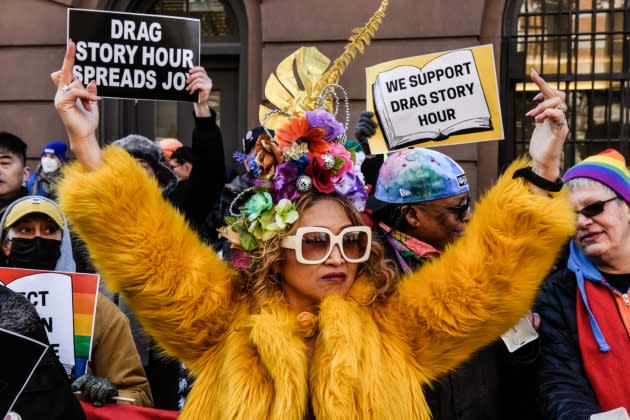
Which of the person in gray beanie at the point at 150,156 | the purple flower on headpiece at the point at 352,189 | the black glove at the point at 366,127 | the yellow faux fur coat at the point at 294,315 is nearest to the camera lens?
the yellow faux fur coat at the point at 294,315

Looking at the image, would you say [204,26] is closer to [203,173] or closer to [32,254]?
[203,173]

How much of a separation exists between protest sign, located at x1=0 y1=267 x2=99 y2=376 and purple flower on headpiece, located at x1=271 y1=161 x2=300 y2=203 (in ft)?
3.69

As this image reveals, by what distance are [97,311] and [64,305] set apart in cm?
19

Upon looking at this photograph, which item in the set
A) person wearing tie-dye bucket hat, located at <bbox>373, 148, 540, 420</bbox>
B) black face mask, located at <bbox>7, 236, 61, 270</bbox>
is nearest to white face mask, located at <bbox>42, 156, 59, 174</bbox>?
black face mask, located at <bbox>7, 236, 61, 270</bbox>

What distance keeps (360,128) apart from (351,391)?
2.15m

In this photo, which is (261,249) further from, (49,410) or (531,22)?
(531,22)

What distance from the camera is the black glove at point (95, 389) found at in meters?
3.06

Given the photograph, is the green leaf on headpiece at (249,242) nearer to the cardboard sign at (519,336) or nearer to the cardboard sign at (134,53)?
the cardboard sign at (519,336)

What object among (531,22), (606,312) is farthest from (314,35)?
(606,312)

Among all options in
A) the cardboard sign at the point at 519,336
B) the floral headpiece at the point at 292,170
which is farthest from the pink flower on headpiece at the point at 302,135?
the cardboard sign at the point at 519,336

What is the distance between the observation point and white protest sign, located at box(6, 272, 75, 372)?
10.6 feet

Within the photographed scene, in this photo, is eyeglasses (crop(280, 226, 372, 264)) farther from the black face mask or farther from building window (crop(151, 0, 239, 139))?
building window (crop(151, 0, 239, 139))

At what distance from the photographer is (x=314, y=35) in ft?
25.0

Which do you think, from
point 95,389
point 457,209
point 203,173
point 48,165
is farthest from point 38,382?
point 48,165
